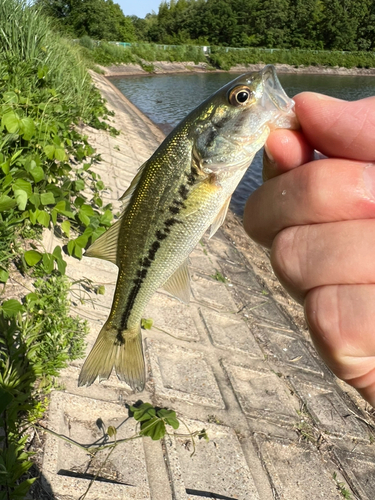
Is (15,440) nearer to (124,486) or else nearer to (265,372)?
(124,486)

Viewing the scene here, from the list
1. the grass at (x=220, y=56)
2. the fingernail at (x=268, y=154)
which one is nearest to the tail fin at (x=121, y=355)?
the fingernail at (x=268, y=154)

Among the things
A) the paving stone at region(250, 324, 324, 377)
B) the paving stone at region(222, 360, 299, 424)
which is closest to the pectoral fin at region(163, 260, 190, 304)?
the paving stone at region(222, 360, 299, 424)

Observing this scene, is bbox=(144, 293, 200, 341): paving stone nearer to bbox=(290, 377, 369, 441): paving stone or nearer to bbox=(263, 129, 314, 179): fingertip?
bbox=(290, 377, 369, 441): paving stone

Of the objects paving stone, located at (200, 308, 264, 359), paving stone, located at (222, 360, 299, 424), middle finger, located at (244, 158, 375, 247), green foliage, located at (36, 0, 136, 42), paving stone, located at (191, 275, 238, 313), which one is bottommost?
paving stone, located at (222, 360, 299, 424)

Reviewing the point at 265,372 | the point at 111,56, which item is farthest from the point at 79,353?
the point at 111,56

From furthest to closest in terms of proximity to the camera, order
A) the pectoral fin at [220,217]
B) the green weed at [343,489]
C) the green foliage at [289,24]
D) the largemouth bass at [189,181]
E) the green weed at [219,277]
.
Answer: the green foliage at [289,24] → the green weed at [219,277] → the green weed at [343,489] → the pectoral fin at [220,217] → the largemouth bass at [189,181]

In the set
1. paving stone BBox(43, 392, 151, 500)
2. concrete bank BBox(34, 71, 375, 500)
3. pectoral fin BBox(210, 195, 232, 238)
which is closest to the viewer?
pectoral fin BBox(210, 195, 232, 238)

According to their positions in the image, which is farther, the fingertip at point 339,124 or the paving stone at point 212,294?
the paving stone at point 212,294

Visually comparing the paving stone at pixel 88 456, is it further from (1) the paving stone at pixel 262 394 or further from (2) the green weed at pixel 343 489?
(2) the green weed at pixel 343 489
